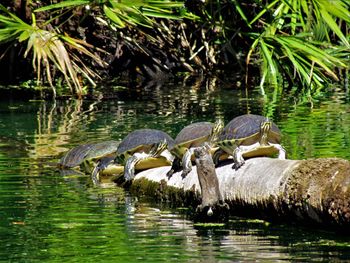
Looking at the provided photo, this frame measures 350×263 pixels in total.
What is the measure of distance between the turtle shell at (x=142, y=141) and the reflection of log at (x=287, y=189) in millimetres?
873

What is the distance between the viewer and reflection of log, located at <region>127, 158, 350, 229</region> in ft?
19.0

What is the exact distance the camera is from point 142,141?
7.96m

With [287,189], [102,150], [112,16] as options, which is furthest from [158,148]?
[112,16]

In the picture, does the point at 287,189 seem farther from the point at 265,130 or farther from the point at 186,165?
the point at 186,165

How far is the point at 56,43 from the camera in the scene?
14.1 metres

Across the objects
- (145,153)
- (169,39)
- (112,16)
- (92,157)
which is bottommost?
(92,157)

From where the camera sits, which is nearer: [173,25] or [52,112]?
[52,112]

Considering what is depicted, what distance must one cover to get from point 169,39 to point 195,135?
35.9 ft

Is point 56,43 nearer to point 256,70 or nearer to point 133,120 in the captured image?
point 133,120

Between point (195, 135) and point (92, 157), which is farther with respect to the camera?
point (92, 157)

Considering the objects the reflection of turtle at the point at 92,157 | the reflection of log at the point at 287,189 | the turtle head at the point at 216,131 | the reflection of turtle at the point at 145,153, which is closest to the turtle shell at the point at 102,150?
the reflection of turtle at the point at 92,157

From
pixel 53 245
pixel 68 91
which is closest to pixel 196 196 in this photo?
pixel 53 245

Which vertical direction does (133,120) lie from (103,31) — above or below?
below

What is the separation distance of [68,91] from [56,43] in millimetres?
1755
